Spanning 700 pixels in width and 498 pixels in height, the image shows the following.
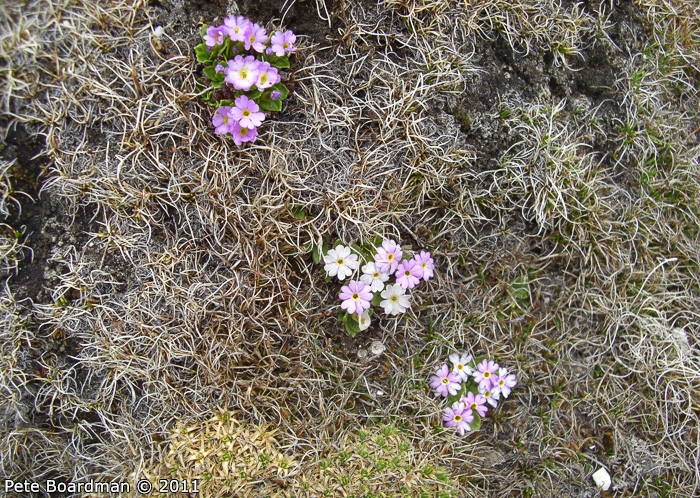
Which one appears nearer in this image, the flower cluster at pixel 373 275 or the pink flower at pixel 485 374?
the flower cluster at pixel 373 275

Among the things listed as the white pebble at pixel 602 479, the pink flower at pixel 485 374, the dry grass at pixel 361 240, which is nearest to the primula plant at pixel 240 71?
the dry grass at pixel 361 240

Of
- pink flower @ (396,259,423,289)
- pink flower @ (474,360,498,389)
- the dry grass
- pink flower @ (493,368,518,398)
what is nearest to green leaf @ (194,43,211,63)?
the dry grass

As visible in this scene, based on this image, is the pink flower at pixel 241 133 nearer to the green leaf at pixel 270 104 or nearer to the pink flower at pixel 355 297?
the green leaf at pixel 270 104

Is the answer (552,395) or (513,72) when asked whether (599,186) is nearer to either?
(513,72)

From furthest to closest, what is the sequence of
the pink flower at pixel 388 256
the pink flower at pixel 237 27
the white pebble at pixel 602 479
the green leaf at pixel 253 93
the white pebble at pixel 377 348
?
1. the white pebble at pixel 602 479
2. the white pebble at pixel 377 348
3. the pink flower at pixel 388 256
4. the green leaf at pixel 253 93
5. the pink flower at pixel 237 27

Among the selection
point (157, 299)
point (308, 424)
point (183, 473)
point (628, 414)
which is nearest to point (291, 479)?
point (308, 424)

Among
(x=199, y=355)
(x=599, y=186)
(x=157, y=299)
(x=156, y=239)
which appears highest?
(x=599, y=186)
